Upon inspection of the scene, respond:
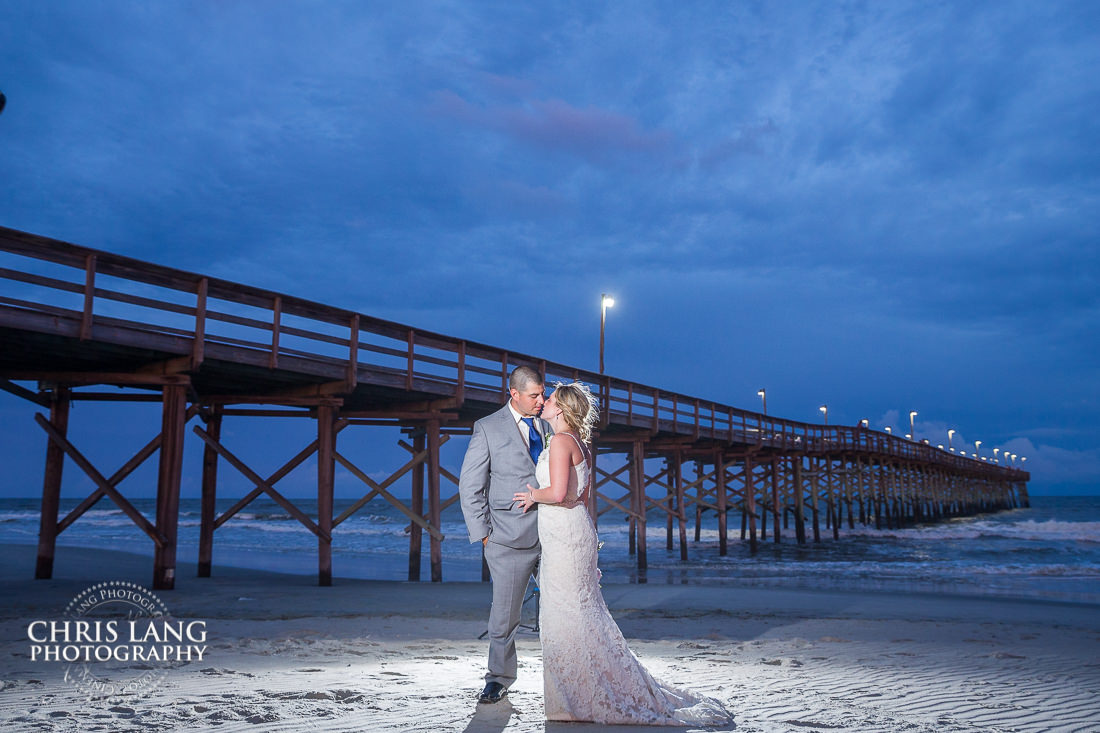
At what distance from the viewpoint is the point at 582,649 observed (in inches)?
169

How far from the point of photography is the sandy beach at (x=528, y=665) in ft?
13.9

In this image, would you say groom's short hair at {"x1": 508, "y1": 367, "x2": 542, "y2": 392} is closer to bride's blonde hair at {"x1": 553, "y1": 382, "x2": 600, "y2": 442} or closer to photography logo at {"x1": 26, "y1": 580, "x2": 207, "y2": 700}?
bride's blonde hair at {"x1": 553, "y1": 382, "x2": 600, "y2": 442}

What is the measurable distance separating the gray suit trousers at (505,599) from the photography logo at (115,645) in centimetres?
203

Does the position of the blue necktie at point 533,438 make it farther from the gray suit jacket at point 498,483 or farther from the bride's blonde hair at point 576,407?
the bride's blonde hair at point 576,407

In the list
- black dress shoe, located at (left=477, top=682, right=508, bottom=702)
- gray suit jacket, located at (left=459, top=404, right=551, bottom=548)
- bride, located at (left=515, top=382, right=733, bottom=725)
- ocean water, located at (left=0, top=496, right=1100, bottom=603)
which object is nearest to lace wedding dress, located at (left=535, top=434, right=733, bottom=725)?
bride, located at (left=515, top=382, right=733, bottom=725)

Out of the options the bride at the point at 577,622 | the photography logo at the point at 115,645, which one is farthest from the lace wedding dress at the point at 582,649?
the photography logo at the point at 115,645

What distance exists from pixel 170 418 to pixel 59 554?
1424cm

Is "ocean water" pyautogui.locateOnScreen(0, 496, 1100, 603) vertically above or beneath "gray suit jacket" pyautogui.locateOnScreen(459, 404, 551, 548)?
beneath

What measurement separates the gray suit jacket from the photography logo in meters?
2.18

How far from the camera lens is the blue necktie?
4.71m

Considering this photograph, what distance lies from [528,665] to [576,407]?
251 centimetres

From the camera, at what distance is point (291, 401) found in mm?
12461

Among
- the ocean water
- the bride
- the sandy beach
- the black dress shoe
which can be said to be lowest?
the ocean water

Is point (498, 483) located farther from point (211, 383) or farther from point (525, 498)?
point (211, 383)
